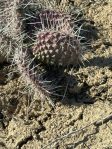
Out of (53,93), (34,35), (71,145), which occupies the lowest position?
(71,145)

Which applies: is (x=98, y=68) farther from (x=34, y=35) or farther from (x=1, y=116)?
(x=1, y=116)

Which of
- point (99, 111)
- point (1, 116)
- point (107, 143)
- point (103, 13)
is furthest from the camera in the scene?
point (103, 13)

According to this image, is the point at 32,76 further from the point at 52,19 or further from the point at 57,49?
the point at 52,19

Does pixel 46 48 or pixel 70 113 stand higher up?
pixel 46 48

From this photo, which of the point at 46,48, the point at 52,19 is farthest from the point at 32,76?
the point at 52,19

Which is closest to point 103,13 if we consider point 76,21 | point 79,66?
point 76,21

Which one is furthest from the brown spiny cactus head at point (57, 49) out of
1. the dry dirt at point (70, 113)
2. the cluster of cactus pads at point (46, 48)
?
the dry dirt at point (70, 113)
